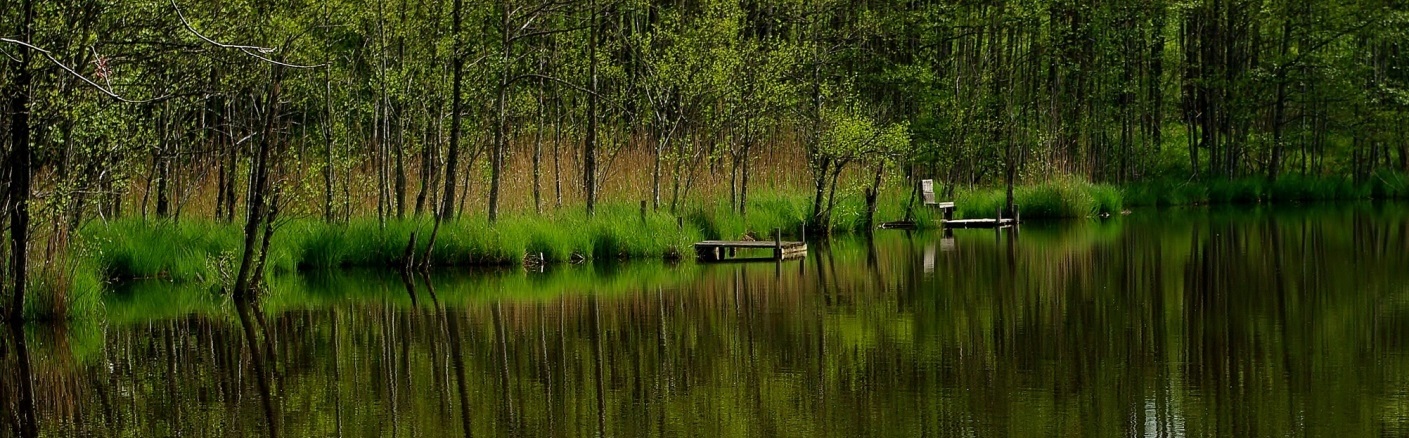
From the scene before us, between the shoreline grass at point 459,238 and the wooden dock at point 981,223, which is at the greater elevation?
the shoreline grass at point 459,238

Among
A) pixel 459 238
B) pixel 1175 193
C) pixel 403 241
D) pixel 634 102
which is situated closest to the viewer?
pixel 403 241

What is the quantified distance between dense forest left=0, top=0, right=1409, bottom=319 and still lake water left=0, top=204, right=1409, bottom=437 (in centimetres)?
205

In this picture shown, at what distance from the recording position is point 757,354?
14.6m

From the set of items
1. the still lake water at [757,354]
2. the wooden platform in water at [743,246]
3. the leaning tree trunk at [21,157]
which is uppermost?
the leaning tree trunk at [21,157]

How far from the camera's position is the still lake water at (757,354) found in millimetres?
11383

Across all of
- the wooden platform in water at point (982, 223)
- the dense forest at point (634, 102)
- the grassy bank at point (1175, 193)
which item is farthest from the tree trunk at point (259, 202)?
the grassy bank at point (1175, 193)

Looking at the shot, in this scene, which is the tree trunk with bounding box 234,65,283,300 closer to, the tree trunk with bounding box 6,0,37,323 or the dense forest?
the dense forest

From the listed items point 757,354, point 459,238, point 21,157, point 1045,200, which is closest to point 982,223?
point 1045,200

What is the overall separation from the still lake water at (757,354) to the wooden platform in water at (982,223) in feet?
35.6

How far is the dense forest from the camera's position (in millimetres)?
17344

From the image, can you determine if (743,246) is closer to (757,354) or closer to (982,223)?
(982,223)

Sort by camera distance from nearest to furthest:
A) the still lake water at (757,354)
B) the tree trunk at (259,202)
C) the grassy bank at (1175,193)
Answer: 1. the still lake water at (757,354)
2. the tree trunk at (259,202)
3. the grassy bank at (1175,193)

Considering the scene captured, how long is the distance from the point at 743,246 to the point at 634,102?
8.14 metres

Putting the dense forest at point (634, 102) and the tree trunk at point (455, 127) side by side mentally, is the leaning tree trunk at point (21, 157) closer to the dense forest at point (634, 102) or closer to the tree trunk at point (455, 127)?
the dense forest at point (634, 102)
